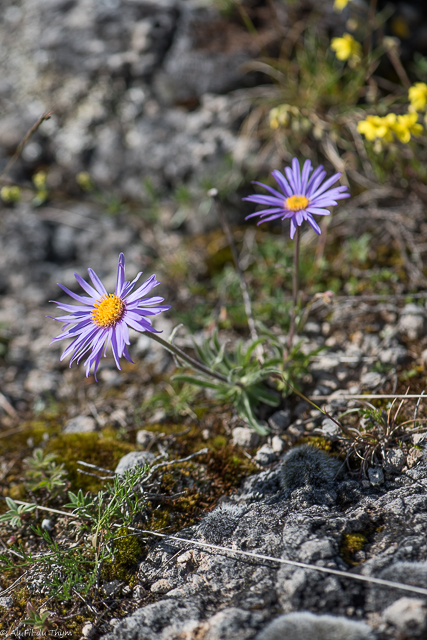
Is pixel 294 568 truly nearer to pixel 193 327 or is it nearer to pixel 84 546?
pixel 84 546

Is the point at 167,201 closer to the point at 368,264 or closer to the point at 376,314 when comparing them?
the point at 368,264

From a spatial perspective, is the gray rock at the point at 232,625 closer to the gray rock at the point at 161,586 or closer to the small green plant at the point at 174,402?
the gray rock at the point at 161,586

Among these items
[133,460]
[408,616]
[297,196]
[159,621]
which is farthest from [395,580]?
[297,196]

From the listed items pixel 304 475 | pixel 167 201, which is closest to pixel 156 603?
pixel 304 475

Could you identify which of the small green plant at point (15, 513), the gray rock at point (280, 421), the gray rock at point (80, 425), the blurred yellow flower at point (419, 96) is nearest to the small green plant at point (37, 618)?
the small green plant at point (15, 513)

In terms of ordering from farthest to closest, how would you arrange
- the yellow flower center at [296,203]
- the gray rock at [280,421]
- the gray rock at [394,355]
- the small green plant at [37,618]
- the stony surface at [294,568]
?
the gray rock at [394,355]
the gray rock at [280,421]
the yellow flower center at [296,203]
the small green plant at [37,618]
the stony surface at [294,568]

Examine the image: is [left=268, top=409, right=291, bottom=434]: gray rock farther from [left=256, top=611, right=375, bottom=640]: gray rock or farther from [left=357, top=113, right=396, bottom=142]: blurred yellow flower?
[left=357, top=113, right=396, bottom=142]: blurred yellow flower

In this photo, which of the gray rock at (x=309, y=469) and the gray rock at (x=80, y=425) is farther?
the gray rock at (x=80, y=425)
